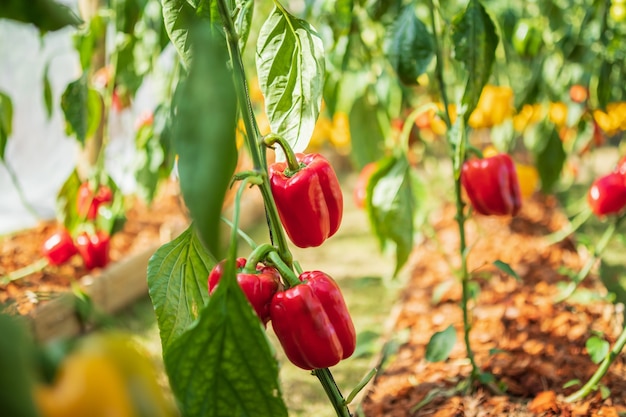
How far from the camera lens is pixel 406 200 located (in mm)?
1130

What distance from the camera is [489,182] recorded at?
113 cm

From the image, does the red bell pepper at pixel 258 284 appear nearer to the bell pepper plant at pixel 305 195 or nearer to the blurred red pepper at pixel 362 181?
the bell pepper plant at pixel 305 195

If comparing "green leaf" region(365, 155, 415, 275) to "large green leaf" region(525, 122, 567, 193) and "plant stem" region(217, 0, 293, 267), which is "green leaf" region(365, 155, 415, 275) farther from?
"large green leaf" region(525, 122, 567, 193)

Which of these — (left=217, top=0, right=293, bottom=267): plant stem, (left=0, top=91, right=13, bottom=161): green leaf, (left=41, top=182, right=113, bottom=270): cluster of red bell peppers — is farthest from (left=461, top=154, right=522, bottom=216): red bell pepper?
(left=41, top=182, right=113, bottom=270): cluster of red bell peppers

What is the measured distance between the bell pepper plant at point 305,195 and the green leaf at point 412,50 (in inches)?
12.2

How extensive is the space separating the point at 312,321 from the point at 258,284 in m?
0.07

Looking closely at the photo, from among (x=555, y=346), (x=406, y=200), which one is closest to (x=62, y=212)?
(x=406, y=200)

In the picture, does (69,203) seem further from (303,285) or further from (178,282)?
(303,285)

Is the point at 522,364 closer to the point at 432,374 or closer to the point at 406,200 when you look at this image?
the point at 432,374

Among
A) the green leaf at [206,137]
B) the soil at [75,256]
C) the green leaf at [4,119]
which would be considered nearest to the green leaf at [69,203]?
the soil at [75,256]

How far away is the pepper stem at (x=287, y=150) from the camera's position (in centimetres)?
68

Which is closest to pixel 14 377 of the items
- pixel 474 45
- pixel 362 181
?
pixel 474 45

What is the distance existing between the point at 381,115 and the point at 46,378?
4.70ft

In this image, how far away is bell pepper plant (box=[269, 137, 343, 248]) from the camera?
29.2 inches
